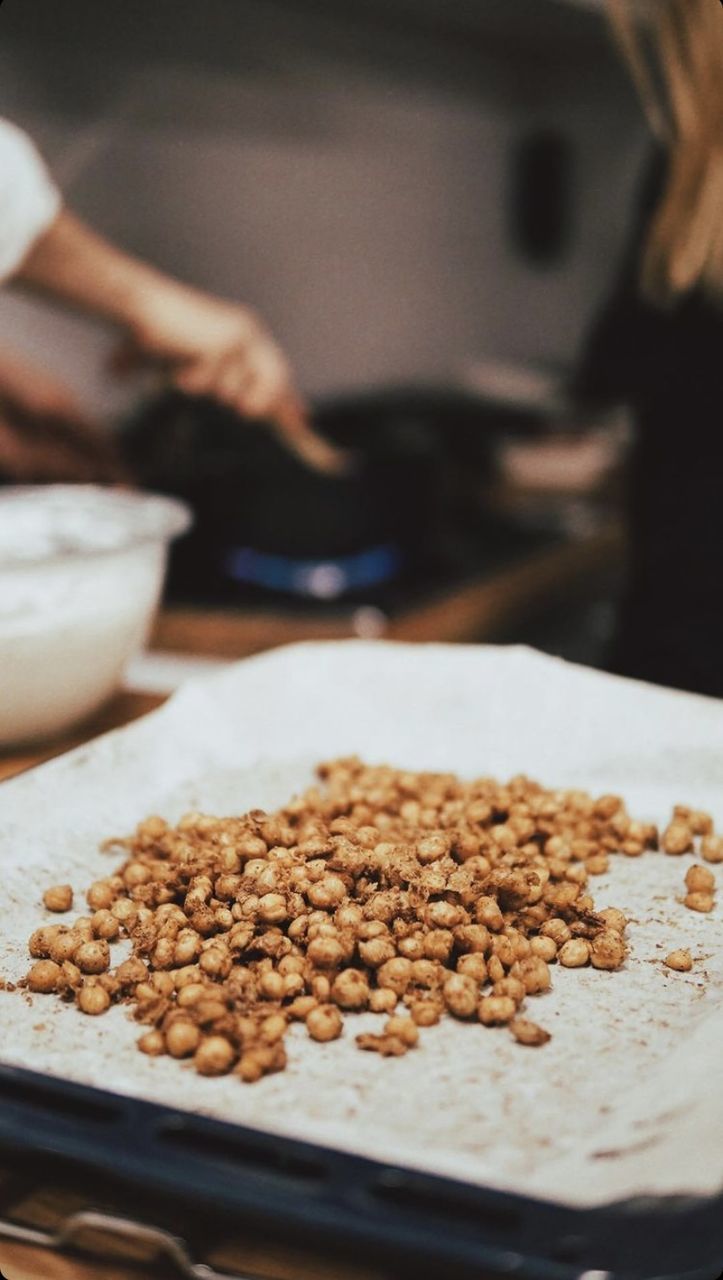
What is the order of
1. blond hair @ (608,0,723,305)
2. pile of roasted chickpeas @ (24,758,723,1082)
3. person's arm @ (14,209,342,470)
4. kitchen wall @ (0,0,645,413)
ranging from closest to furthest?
1. pile of roasted chickpeas @ (24,758,723,1082)
2. blond hair @ (608,0,723,305)
3. person's arm @ (14,209,342,470)
4. kitchen wall @ (0,0,645,413)

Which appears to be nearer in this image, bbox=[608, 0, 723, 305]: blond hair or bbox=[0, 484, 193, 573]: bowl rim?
bbox=[0, 484, 193, 573]: bowl rim

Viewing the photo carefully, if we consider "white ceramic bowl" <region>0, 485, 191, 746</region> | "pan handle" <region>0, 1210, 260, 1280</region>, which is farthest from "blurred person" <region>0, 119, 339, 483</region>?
"pan handle" <region>0, 1210, 260, 1280</region>

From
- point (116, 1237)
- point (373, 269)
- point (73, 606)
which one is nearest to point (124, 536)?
point (73, 606)

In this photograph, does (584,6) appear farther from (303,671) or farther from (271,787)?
(271,787)

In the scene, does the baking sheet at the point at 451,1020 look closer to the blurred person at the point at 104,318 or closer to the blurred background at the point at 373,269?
the blurred background at the point at 373,269

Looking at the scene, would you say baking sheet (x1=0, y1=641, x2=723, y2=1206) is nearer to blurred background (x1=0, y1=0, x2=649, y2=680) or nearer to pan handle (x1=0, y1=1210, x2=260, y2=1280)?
pan handle (x1=0, y1=1210, x2=260, y2=1280)

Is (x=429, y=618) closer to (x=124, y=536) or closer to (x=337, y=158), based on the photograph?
(x=124, y=536)

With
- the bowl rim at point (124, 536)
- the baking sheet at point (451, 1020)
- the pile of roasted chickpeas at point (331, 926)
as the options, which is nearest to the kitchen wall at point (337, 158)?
the bowl rim at point (124, 536)
